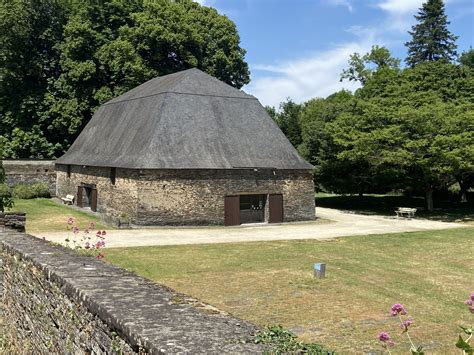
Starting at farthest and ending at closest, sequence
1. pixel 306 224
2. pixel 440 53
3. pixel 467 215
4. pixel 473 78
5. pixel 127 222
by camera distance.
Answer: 1. pixel 440 53
2. pixel 473 78
3. pixel 467 215
4. pixel 306 224
5. pixel 127 222

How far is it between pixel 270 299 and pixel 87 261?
582 cm

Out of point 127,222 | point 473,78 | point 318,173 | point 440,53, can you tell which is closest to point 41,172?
point 127,222

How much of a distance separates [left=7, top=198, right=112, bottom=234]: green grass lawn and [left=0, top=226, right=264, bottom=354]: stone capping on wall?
17084mm

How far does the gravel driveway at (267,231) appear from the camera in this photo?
812 inches

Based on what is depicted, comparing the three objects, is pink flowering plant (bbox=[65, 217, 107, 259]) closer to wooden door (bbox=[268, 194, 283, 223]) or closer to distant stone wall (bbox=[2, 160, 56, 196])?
wooden door (bbox=[268, 194, 283, 223])

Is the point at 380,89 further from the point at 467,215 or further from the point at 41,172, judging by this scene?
the point at 41,172

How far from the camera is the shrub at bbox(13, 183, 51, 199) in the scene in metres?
36.7

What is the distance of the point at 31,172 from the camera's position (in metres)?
39.4

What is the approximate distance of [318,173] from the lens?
39.2m

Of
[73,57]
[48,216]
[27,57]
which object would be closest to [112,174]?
[48,216]

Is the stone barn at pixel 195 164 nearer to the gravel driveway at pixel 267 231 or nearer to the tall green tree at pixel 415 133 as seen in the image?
the gravel driveway at pixel 267 231

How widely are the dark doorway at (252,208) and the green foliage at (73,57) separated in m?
18.8

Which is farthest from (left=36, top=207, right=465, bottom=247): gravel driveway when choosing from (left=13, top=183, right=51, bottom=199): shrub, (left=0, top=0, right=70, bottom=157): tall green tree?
(left=0, top=0, right=70, bottom=157): tall green tree

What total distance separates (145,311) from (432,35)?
2674 inches
